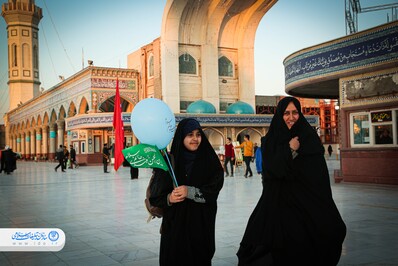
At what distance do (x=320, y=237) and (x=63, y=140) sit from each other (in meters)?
33.9

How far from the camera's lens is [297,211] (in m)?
2.41

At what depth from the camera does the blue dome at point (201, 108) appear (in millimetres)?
25109

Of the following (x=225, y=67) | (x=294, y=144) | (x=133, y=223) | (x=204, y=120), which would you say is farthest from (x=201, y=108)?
(x=294, y=144)

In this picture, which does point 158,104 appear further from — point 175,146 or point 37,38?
point 37,38

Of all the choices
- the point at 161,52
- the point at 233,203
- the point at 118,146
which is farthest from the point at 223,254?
the point at 161,52

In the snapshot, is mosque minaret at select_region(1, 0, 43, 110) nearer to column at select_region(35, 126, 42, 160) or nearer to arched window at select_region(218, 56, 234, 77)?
column at select_region(35, 126, 42, 160)

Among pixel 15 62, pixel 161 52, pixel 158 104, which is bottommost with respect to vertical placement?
pixel 158 104

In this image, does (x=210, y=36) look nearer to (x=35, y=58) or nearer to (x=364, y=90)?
(x=364, y=90)

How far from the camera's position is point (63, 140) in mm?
34250

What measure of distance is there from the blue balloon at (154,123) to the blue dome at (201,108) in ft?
73.1

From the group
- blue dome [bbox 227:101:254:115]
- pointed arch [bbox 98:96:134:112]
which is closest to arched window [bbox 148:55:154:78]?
pointed arch [bbox 98:96:134:112]

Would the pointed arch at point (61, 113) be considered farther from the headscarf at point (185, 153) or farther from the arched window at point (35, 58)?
the headscarf at point (185, 153)

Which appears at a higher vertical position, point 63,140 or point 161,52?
point 161,52

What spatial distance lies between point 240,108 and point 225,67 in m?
3.09
